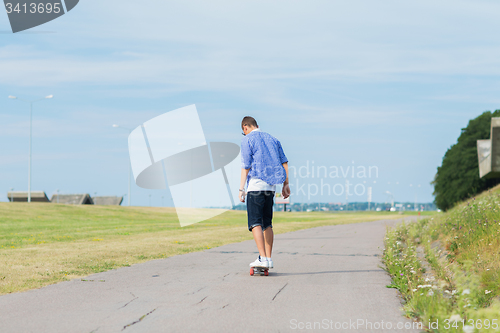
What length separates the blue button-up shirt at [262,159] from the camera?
7277 mm

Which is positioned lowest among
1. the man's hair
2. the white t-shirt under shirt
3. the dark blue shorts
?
the dark blue shorts

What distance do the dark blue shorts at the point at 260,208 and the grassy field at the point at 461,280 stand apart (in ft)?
6.49

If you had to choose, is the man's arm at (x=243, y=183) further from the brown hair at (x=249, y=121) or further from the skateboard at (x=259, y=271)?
the skateboard at (x=259, y=271)

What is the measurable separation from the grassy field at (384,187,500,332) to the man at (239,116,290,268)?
6.17 ft

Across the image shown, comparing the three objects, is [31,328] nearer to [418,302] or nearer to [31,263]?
[418,302]

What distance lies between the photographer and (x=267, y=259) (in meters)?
7.18

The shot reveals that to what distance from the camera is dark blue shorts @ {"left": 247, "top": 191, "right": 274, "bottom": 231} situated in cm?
717

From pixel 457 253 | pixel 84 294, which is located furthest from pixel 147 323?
pixel 457 253

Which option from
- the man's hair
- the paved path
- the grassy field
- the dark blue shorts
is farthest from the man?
the grassy field

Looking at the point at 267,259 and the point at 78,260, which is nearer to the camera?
the point at 267,259

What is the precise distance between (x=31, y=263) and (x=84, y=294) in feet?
10.3

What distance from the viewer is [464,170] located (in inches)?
1903

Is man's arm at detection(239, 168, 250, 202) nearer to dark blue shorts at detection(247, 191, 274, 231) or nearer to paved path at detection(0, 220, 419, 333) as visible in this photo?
dark blue shorts at detection(247, 191, 274, 231)

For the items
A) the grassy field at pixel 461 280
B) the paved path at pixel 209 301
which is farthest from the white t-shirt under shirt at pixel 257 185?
the grassy field at pixel 461 280
